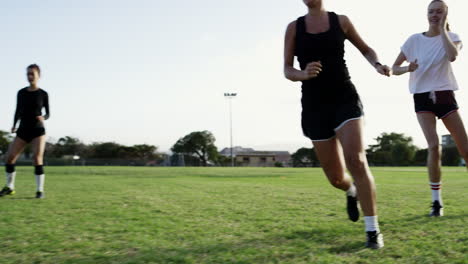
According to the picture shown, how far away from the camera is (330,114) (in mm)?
3547

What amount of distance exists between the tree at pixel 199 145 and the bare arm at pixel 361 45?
144414 mm

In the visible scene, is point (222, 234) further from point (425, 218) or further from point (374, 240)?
point (425, 218)

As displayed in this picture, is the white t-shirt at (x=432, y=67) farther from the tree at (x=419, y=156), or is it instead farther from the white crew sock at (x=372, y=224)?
the tree at (x=419, y=156)

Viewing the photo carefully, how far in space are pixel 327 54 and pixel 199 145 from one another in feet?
489

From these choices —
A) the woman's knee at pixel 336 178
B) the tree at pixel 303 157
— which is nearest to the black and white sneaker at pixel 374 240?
the woman's knee at pixel 336 178

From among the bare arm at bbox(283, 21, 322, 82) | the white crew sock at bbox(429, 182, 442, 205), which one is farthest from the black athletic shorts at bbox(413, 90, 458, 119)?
the bare arm at bbox(283, 21, 322, 82)

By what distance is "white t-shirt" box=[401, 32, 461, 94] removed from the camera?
16.4ft

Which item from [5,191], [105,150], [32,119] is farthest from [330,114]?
[105,150]

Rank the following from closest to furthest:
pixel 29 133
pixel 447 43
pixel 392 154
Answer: pixel 447 43, pixel 29 133, pixel 392 154

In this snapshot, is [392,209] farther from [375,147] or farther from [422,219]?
[375,147]

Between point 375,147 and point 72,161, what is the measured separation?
94.1 m

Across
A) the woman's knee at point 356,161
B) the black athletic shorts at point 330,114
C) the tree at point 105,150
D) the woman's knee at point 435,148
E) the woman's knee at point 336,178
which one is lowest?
the woman's knee at point 336,178

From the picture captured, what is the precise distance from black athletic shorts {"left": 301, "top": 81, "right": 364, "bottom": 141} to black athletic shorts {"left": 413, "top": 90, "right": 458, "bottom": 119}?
1.92m

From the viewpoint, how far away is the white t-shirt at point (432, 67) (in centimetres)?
499
